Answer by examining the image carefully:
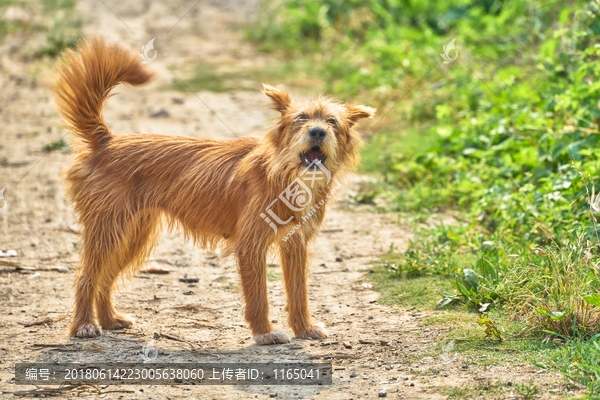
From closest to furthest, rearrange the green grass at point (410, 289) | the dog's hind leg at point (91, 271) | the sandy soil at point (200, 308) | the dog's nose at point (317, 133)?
1. the sandy soil at point (200, 308)
2. the dog's nose at point (317, 133)
3. the dog's hind leg at point (91, 271)
4. the green grass at point (410, 289)

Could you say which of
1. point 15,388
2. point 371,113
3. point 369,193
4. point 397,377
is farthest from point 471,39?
point 15,388

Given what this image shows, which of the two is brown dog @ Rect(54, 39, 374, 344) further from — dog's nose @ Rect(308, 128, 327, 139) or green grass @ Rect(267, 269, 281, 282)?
green grass @ Rect(267, 269, 281, 282)

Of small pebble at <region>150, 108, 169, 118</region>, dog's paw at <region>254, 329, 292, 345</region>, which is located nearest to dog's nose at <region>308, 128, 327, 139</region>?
dog's paw at <region>254, 329, 292, 345</region>

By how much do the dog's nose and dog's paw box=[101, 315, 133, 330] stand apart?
2250 millimetres

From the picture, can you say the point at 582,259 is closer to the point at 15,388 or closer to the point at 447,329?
the point at 447,329

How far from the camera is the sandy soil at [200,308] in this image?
4180mm

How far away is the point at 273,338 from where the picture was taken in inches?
195

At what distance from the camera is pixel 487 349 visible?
445 cm

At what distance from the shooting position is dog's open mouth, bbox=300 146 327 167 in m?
4.78

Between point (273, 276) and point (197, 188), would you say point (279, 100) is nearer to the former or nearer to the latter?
point (197, 188)

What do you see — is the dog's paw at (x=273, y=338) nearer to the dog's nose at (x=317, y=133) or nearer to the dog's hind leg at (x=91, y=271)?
the dog's hind leg at (x=91, y=271)

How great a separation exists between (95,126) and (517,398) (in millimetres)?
3833

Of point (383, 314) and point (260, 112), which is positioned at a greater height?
point (260, 112)

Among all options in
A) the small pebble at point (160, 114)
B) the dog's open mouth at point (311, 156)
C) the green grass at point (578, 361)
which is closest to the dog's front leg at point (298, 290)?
the dog's open mouth at point (311, 156)
